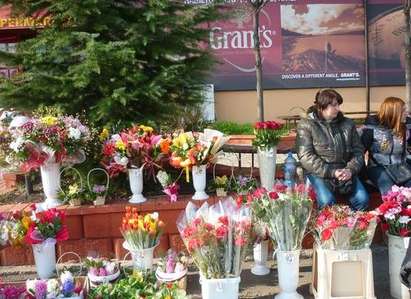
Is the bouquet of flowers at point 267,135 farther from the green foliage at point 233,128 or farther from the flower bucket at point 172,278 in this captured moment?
the green foliage at point 233,128

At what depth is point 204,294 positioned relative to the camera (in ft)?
11.3

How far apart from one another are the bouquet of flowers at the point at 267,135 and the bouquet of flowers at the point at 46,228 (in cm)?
191

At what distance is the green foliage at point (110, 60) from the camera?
196 inches

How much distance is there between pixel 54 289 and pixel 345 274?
1.91 meters

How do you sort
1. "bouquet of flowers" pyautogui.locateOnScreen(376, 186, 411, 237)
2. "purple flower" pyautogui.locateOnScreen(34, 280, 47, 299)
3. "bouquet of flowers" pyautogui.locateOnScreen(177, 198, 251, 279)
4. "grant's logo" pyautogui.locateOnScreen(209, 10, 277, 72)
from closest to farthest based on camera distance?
1. "purple flower" pyautogui.locateOnScreen(34, 280, 47, 299)
2. "bouquet of flowers" pyautogui.locateOnScreen(177, 198, 251, 279)
3. "bouquet of flowers" pyautogui.locateOnScreen(376, 186, 411, 237)
4. "grant's logo" pyautogui.locateOnScreen(209, 10, 277, 72)

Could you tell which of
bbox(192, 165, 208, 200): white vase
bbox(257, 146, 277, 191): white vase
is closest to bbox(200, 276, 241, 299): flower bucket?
bbox(192, 165, 208, 200): white vase

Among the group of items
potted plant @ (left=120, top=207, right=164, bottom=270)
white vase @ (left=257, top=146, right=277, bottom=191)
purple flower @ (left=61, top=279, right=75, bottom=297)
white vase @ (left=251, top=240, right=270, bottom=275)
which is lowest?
white vase @ (left=251, top=240, right=270, bottom=275)

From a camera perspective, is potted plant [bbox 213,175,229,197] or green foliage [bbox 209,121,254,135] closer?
potted plant [bbox 213,175,229,197]

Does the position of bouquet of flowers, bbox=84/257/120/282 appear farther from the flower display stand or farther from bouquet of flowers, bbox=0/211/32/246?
the flower display stand

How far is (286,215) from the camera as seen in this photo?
11.7 ft

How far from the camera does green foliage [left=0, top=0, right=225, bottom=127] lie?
4.97 m

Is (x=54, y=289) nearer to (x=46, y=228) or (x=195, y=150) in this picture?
(x=46, y=228)

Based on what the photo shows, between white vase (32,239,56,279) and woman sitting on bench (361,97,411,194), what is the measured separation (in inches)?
114

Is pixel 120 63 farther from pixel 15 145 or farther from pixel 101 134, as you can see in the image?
pixel 15 145
